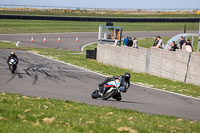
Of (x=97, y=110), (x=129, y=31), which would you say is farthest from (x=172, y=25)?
(x=97, y=110)

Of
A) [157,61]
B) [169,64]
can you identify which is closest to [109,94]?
[169,64]

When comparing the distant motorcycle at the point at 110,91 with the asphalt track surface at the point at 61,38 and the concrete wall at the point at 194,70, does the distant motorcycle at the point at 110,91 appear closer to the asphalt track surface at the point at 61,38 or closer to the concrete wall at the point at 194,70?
the concrete wall at the point at 194,70

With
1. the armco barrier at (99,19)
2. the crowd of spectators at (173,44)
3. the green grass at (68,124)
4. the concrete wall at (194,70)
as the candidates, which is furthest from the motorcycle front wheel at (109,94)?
the armco barrier at (99,19)

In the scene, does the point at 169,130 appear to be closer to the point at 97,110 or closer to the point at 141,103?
the point at 97,110

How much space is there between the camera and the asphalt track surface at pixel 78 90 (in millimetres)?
13898

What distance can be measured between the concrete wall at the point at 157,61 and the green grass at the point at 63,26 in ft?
92.5

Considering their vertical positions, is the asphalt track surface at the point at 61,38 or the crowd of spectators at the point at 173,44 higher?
the crowd of spectators at the point at 173,44

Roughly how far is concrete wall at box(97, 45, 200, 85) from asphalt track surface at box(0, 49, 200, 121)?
10.0 ft

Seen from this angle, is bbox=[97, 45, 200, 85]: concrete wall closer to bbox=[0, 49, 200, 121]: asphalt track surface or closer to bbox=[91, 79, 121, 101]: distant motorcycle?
bbox=[0, 49, 200, 121]: asphalt track surface

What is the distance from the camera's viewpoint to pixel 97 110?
36.8ft

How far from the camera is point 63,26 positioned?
207 ft

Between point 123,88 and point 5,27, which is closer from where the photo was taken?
point 123,88

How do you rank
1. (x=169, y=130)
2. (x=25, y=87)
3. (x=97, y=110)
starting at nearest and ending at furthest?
(x=169, y=130)
(x=97, y=110)
(x=25, y=87)

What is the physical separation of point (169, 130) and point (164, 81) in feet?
43.9
